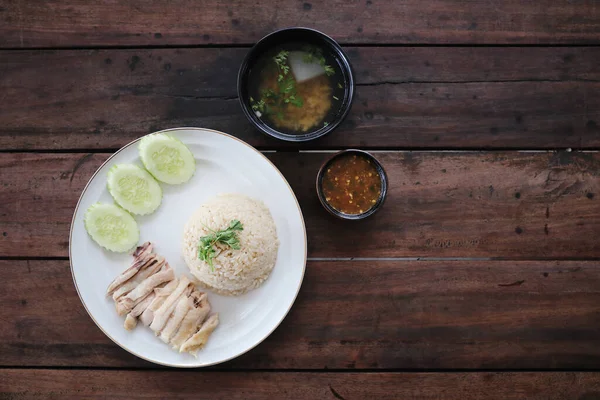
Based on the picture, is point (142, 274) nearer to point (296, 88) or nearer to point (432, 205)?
point (296, 88)

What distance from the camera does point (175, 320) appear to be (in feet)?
6.28

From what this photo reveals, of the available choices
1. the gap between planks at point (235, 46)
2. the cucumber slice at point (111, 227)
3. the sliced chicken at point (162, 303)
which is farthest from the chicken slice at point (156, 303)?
the gap between planks at point (235, 46)

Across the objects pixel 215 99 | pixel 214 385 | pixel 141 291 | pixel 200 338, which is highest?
pixel 215 99

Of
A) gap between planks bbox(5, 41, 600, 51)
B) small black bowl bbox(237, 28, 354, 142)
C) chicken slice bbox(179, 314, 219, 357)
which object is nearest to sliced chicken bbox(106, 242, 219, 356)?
chicken slice bbox(179, 314, 219, 357)

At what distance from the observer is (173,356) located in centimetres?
195

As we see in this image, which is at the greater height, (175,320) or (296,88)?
(296,88)

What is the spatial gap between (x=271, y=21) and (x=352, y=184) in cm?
79

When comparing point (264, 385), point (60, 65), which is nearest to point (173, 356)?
point (264, 385)

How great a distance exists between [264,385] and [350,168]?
0.99 meters

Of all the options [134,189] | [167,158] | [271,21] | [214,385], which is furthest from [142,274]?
[271,21]

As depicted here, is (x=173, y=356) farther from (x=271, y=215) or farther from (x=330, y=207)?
(x=330, y=207)

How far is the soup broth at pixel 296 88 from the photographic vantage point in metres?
1.99

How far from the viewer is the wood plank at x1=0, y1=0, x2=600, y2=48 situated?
2.13m

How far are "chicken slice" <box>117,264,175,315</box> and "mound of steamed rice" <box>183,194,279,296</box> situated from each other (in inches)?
4.4
